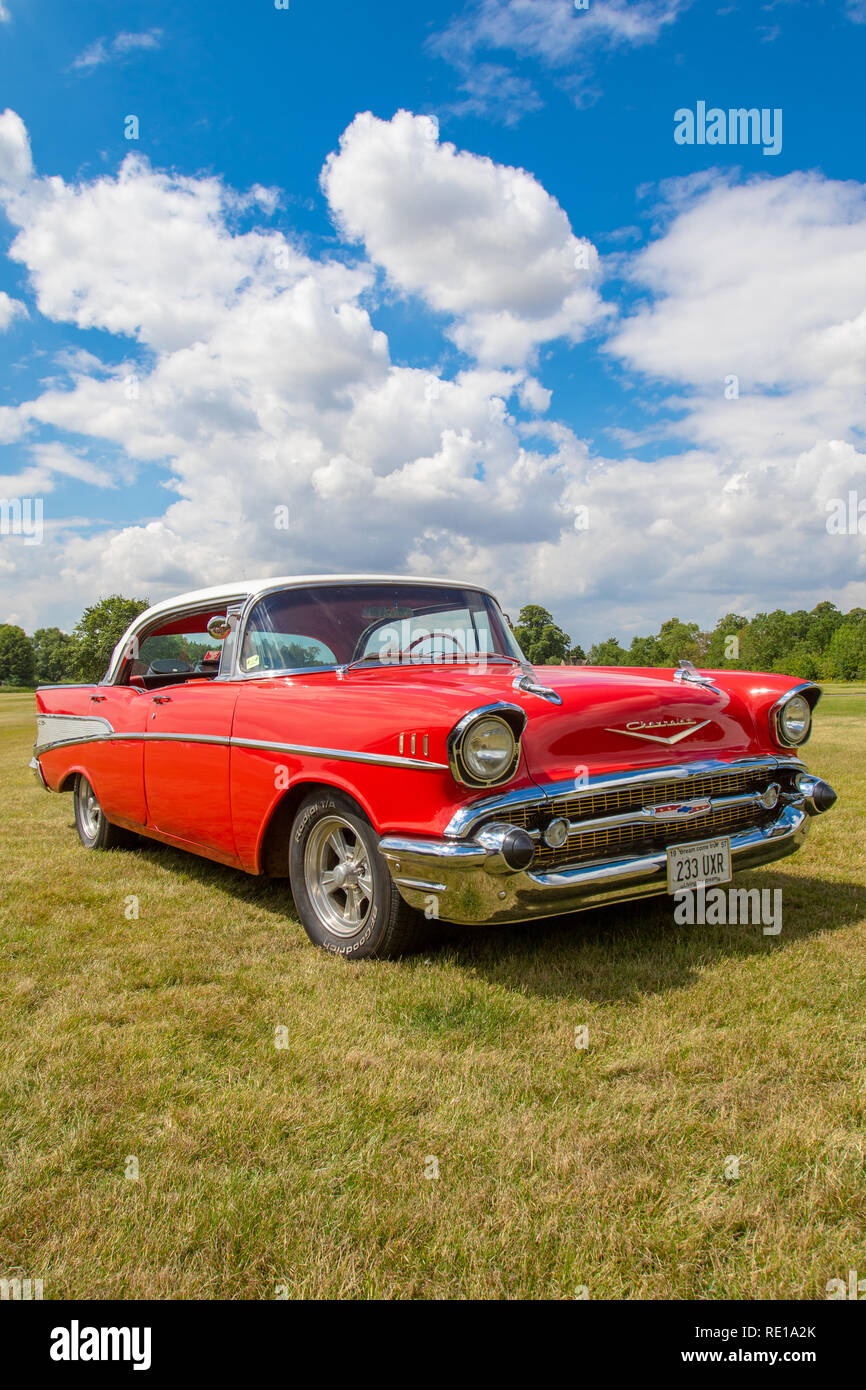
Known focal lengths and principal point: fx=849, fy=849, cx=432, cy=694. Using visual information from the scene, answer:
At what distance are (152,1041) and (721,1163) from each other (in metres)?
1.70

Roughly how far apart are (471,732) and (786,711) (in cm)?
189

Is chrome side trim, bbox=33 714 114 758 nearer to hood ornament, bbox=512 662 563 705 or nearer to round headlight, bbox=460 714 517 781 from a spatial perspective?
hood ornament, bbox=512 662 563 705

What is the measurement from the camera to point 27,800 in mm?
8375

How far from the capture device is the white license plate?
10.6ft

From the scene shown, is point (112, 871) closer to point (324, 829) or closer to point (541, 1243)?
point (324, 829)

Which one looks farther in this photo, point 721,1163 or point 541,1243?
point 721,1163

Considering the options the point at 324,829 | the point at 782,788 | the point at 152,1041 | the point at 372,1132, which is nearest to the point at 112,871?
the point at 324,829

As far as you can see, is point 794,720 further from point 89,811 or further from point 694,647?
point 694,647

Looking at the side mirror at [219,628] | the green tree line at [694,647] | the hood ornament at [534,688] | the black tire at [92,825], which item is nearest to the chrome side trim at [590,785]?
the hood ornament at [534,688]

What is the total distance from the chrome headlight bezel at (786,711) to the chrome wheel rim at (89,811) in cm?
423

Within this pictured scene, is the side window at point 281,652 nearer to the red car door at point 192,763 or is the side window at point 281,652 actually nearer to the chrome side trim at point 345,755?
the red car door at point 192,763

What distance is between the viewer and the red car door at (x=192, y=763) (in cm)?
405

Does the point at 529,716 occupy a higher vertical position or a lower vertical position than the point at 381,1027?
higher
